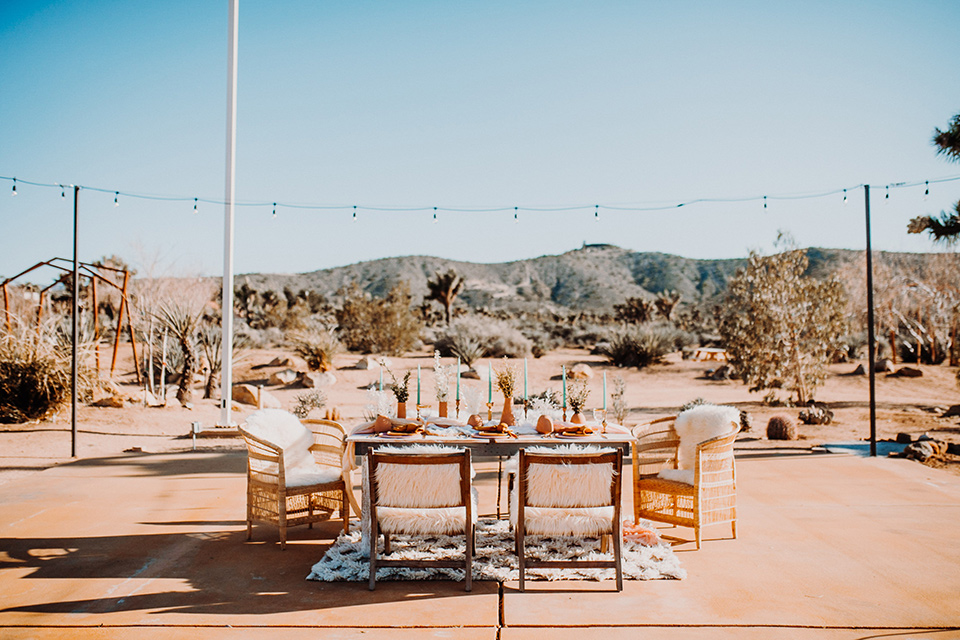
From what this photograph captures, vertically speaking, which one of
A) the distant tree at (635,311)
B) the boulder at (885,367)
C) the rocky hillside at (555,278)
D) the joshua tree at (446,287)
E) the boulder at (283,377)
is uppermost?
the rocky hillside at (555,278)

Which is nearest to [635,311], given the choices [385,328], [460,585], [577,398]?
[385,328]

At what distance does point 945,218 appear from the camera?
8.93 meters

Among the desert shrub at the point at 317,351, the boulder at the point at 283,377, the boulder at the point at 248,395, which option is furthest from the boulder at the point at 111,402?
the desert shrub at the point at 317,351

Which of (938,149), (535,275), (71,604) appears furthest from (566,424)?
(535,275)

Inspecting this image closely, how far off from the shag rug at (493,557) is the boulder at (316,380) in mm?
10454

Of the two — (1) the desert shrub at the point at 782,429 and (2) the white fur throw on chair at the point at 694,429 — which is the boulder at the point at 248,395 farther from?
(2) the white fur throw on chair at the point at 694,429

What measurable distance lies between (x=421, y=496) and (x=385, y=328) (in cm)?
1708

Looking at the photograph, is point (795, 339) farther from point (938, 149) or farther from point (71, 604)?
point (71, 604)

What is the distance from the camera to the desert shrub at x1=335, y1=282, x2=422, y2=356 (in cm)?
2066

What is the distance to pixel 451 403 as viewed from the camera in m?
5.46

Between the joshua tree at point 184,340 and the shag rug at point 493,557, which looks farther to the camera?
the joshua tree at point 184,340

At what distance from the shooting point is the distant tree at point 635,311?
105ft

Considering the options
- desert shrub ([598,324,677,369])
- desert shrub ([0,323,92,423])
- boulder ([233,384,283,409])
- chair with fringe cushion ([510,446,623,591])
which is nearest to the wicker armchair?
chair with fringe cushion ([510,446,623,591])

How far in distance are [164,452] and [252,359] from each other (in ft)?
31.5
